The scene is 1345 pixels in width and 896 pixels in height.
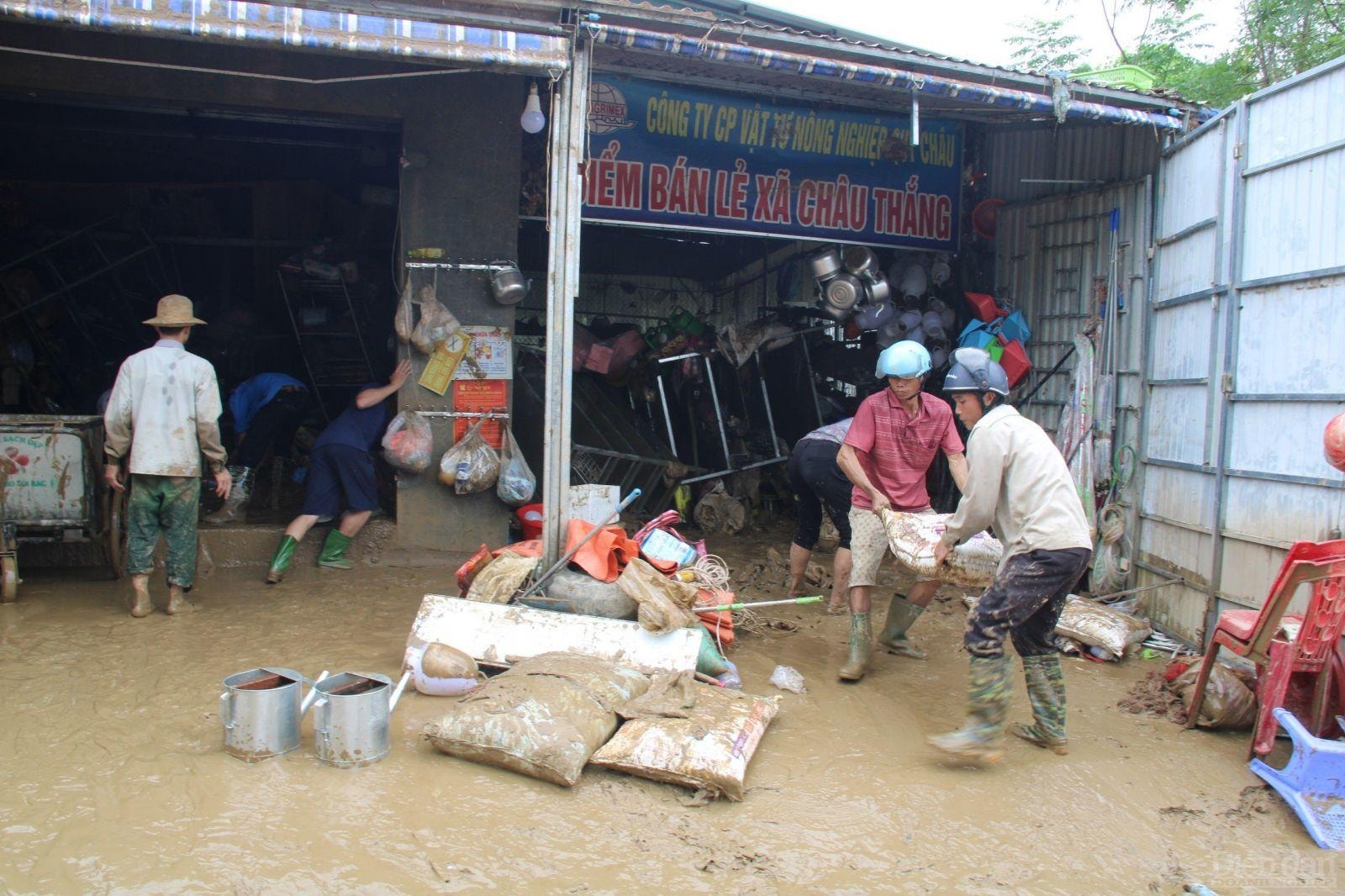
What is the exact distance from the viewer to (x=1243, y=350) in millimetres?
5688

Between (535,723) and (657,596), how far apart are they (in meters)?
1.27

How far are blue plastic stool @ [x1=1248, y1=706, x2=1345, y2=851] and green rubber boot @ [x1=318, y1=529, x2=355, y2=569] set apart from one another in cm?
574

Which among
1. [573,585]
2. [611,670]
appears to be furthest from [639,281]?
[611,670]

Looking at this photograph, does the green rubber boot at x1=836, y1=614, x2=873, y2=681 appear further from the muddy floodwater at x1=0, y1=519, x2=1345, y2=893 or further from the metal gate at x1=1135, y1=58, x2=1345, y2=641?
the metal gate at x1=1135, y1=58, x2=1345, y2=641

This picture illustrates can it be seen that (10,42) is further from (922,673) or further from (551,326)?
(922,673)

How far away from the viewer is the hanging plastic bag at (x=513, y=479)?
7.06 metres

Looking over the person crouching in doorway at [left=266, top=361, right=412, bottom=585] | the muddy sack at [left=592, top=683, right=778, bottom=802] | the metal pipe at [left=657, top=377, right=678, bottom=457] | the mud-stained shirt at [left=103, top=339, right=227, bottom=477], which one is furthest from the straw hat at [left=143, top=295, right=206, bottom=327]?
the metal pipe at [left=657, top=377, right=678, bottom=457]

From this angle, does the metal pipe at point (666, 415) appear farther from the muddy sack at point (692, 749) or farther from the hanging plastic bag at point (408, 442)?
the muddy sack at point (692, 749)

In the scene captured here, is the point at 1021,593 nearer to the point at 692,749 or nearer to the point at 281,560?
the point at 692,749

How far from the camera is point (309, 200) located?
1047 cm

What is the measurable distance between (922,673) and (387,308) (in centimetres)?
632

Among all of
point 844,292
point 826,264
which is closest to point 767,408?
point 844,292

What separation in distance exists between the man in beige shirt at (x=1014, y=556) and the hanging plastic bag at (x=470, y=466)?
12.0ft

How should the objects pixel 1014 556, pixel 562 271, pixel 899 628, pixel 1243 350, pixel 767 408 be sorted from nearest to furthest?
pixel 1014 556 → pixel 562 271 → pixel 1243 350 → pixel 899 628 → pixel 767 408
